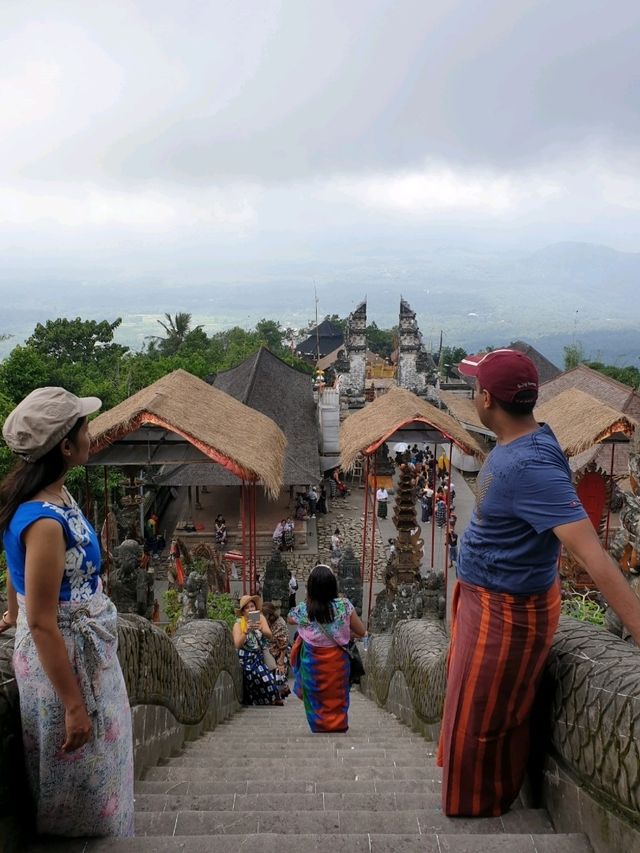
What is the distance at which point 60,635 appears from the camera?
2.13 meters

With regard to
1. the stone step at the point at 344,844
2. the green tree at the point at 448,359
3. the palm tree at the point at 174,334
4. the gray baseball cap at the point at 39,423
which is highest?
the palm tree at the point at 174,334

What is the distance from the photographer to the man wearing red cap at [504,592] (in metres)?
2.28

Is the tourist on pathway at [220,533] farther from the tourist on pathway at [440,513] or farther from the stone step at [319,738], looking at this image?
the stone step at [319,738]

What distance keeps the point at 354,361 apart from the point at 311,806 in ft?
101

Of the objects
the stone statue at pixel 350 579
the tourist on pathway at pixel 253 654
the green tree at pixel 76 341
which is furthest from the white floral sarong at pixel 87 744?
the green tree at pixel 76 341

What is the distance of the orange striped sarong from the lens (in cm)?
241

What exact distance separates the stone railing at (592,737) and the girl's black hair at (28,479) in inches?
75.2

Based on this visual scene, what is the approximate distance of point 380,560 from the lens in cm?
1709

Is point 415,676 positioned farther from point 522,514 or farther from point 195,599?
point 195,599

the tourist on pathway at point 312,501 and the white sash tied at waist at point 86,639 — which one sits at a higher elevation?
the white sash tied at waist at point 86,639

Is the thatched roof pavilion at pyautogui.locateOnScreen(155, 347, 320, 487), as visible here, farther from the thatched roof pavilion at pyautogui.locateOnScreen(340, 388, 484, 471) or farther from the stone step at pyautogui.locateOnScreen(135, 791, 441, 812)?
the stone step at pyautogui.locateOnScreen(135, 791, 441, 812)

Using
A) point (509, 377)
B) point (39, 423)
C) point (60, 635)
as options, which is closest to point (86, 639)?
point (60, 635)

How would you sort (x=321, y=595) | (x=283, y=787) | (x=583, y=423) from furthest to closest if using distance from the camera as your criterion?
(x=583, y=423), (x=321, y=595), (x=283, y=787)

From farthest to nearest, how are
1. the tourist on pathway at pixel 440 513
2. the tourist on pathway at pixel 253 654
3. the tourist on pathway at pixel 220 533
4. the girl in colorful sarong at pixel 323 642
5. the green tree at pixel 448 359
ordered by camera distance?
the green tree at pixel 448 359
the tourist on pathway at pixel 440 513
the tourist on pathway at pixel 220 533
the tourist on pathway at pixel 253 654
the girl in colorful sarong at pixel 323 642
